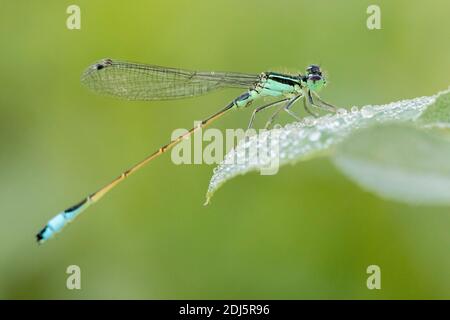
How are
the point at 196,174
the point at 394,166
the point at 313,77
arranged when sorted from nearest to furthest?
the point at 394,166 → the point at 313,77 → the point at 196,174

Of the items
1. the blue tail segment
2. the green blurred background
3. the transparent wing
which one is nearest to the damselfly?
the transparent wing

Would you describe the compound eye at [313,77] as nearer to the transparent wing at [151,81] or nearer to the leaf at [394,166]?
the transparent wing at [151,81]

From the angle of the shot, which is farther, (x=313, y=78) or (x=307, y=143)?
(x=313, y=78)

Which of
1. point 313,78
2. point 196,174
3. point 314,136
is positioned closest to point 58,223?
point 196,174

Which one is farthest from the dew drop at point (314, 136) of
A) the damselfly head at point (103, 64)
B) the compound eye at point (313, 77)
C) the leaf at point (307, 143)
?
the damselfly head at point (103, 64)

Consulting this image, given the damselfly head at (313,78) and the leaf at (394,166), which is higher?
the damselfly head at (313,78)

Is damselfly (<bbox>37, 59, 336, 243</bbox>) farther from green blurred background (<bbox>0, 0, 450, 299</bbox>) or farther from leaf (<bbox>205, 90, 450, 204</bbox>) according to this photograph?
leaf (<bbox>205, 90, 450, 204</bbox>)

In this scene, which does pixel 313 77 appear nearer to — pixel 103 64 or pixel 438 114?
pixel 103 64
